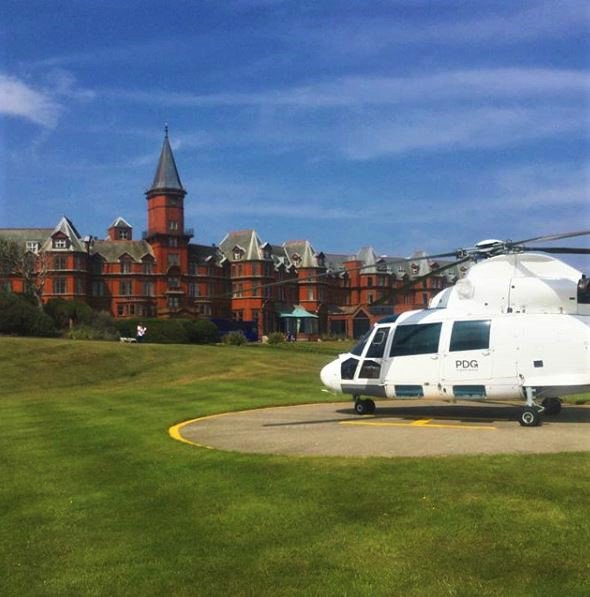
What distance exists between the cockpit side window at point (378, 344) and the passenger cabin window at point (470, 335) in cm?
197

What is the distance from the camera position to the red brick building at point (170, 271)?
9012 cm

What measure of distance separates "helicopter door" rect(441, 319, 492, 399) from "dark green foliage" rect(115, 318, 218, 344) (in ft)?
188

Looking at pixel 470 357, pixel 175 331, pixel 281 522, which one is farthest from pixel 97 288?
pixel 281 522

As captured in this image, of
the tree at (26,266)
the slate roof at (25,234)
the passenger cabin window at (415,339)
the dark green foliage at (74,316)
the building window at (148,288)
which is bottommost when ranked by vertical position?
the passenger cabin window at (415,339)

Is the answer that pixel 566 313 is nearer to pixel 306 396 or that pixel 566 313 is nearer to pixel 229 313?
pixel 306 396

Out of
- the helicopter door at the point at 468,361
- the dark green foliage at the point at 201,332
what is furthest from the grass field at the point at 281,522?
the dark green foliage at the point at 201,332

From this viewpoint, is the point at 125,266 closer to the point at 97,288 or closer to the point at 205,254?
the point at 97,288

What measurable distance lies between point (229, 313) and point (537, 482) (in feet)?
313

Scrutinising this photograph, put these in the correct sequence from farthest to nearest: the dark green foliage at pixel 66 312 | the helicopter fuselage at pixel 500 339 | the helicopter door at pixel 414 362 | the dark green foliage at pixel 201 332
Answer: the dark green foliage at pixel 66 312 < the dark green foliage at pixel 201 332 < the helicopter door at pixel 414 362 < the helicopter fuselage at pixel 500 339

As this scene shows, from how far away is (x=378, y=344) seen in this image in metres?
18.4

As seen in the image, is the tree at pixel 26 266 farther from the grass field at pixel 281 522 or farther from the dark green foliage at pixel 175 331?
the grass field at pixel 281 522

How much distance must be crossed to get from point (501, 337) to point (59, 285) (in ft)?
265

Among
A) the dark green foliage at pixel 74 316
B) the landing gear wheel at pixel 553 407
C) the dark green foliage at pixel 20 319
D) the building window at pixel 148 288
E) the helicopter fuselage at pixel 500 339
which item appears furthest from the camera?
the building window at pixel 148 288

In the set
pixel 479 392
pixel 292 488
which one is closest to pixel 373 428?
pixel 479 392
